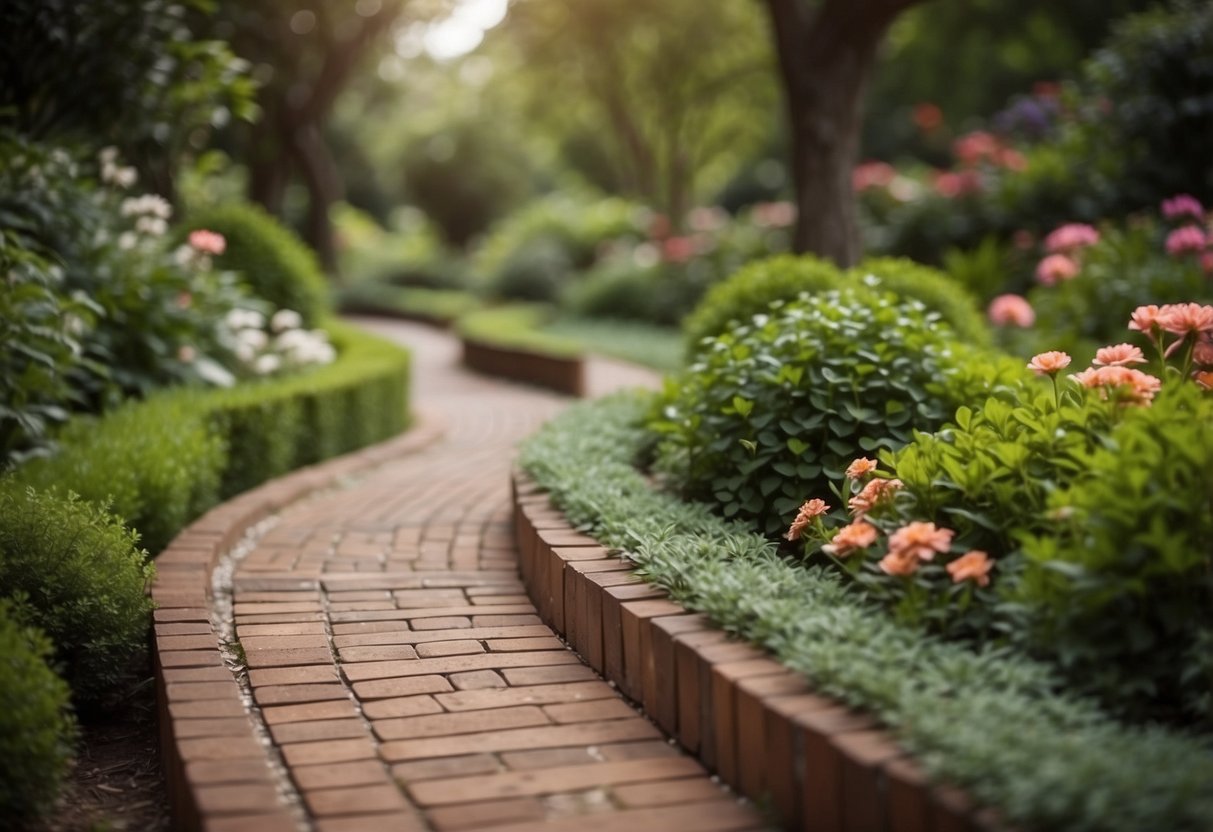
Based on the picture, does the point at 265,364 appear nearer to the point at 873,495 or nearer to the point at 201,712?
the point at 201,712

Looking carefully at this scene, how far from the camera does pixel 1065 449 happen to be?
3.02 m

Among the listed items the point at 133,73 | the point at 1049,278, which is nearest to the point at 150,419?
the point at 133,73

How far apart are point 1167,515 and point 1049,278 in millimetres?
4575

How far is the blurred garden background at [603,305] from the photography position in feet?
8.98

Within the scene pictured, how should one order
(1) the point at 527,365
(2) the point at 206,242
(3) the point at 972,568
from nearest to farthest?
(3) the point at 972,568
(2) the point at 206,242
(1) the point at 527,365

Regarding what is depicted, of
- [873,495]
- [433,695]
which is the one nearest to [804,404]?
[873,495]

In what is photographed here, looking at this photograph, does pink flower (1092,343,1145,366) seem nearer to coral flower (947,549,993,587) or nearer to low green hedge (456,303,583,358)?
coral flower (947,549,993,587)

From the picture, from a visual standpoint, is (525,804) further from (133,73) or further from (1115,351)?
(133,73)

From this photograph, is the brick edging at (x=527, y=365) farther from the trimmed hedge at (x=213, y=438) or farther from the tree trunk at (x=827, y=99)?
the tree trunk at (x=827, y=99)

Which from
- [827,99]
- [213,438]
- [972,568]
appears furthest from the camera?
[827,99]

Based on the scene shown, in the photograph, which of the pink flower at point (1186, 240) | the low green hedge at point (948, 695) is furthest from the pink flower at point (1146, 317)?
the pink flower at point (1186, 240)

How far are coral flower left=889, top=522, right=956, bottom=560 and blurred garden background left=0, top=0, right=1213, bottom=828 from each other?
0.54ft

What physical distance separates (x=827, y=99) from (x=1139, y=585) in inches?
261

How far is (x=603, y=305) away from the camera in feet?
51.7
